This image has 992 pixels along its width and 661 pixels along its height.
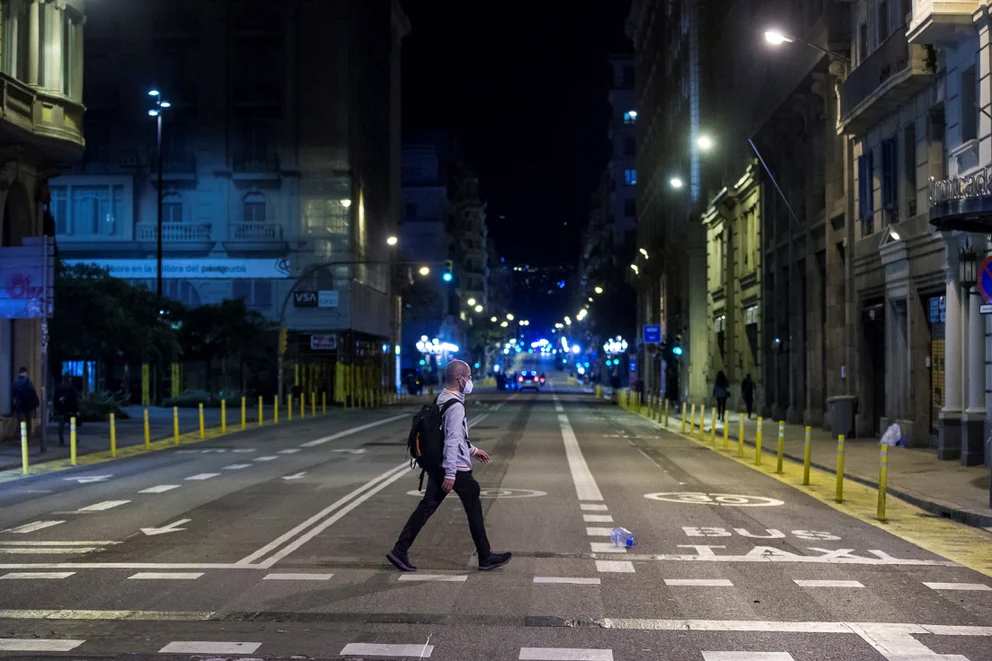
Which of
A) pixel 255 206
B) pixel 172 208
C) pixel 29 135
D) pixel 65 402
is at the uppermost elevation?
pixel 255 206

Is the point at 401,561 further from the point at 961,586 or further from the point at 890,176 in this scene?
the point at 890,176

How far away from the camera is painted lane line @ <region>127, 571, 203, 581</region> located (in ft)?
34.1

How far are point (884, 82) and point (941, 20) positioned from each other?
4.86m

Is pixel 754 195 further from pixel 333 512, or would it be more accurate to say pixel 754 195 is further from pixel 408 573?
pixel 408 573

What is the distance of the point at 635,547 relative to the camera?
40.5 ft

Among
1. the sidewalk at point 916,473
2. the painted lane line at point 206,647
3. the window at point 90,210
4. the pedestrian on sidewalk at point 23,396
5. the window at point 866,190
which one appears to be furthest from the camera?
the window at point 90,210

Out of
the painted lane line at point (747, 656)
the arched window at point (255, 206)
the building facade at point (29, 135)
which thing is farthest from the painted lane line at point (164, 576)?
the arched window at point (255, 206)

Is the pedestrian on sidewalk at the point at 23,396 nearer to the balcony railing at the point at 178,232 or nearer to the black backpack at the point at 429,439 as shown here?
the black backpack at the point at 429,439

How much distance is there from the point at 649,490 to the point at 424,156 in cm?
10718

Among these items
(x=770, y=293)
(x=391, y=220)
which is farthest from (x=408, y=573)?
(x=391, y=220)

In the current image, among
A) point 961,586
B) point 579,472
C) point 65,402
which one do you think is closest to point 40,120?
point 65,402

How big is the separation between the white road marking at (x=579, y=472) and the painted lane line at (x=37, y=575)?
8095mm

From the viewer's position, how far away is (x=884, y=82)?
27.2 metres

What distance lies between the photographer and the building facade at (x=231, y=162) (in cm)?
6631
